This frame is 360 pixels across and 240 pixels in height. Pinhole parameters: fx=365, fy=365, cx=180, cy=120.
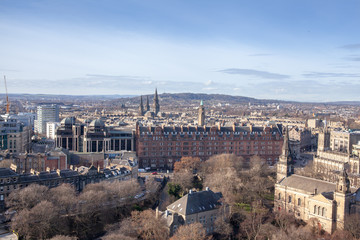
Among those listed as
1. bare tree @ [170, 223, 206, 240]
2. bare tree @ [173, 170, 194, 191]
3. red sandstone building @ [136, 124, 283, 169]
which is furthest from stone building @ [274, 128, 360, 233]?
red sandstone building @ [136, 124, 283, 169]

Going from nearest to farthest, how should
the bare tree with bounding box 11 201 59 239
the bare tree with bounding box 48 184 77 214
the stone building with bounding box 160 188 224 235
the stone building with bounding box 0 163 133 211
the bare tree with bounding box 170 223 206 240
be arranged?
the bare tree with bounding box 170 223 206 240 → the bare tree with bounding box 11 201 59 239 → the stone building with bounding box 160 188 224 235 → the bare tree with bounding box 48 184 77 214 → the stone building with bounding box 0 163 133 211

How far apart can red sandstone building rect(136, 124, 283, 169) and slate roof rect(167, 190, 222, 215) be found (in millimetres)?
51758

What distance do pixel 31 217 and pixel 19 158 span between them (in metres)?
40.3

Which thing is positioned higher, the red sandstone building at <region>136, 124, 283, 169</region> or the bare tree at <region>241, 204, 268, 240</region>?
the red sandstone building at <region>136, 124, 283, 169</region>

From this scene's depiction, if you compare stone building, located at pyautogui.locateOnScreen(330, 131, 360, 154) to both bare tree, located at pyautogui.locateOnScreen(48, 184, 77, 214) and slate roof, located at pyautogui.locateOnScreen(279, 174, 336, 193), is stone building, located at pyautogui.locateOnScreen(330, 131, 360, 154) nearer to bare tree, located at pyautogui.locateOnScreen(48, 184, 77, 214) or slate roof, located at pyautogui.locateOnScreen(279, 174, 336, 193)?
slate roof, located at pyautogui.locateOnScreen(279, 174, 336, 193)

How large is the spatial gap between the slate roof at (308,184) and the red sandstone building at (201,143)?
49.3 m

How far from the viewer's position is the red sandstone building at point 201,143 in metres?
120

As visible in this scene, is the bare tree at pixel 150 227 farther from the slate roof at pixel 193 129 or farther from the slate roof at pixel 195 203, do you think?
the slate roof at pixel 193 129

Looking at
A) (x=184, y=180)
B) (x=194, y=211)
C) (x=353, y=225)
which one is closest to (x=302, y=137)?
(x=184, y=180)

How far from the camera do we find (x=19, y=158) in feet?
307

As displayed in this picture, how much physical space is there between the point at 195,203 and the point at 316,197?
22.4 meters

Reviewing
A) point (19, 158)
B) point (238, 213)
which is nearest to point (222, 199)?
point (238, 213)

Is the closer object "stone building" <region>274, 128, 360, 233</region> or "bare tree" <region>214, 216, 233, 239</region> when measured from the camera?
"bare tree" <region>214, 216, 233, 239</region>

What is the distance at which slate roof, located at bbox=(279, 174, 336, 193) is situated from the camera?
69125mm
